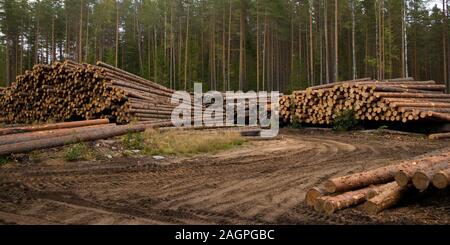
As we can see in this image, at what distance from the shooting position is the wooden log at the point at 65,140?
838 cm

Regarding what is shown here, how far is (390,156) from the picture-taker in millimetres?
9477

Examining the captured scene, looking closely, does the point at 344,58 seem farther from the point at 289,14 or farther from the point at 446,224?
the point at 446,224

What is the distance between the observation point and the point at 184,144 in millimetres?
10438

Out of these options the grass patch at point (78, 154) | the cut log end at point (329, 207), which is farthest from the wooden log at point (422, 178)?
the grass patch at point (78, 154)

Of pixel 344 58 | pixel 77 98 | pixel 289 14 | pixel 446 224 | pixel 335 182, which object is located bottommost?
pixel 446 224

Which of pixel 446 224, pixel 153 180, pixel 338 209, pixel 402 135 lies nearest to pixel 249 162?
pixel 153 180

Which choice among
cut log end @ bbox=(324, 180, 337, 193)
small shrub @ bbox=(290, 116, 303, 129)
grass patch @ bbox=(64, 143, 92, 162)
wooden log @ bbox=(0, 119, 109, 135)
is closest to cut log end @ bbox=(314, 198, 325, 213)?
cut log end @ bbox=(324, 180, 337, 193)

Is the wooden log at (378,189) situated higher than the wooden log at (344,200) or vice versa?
the wooden log at (378,189)

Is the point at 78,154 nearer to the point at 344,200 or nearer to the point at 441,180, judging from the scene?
the point at 344,200

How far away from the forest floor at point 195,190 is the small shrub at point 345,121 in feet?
17.6

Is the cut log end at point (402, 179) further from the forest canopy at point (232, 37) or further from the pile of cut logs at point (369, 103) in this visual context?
the forest canopy at point (232, 37)

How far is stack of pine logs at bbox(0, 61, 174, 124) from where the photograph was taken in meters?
15.8
